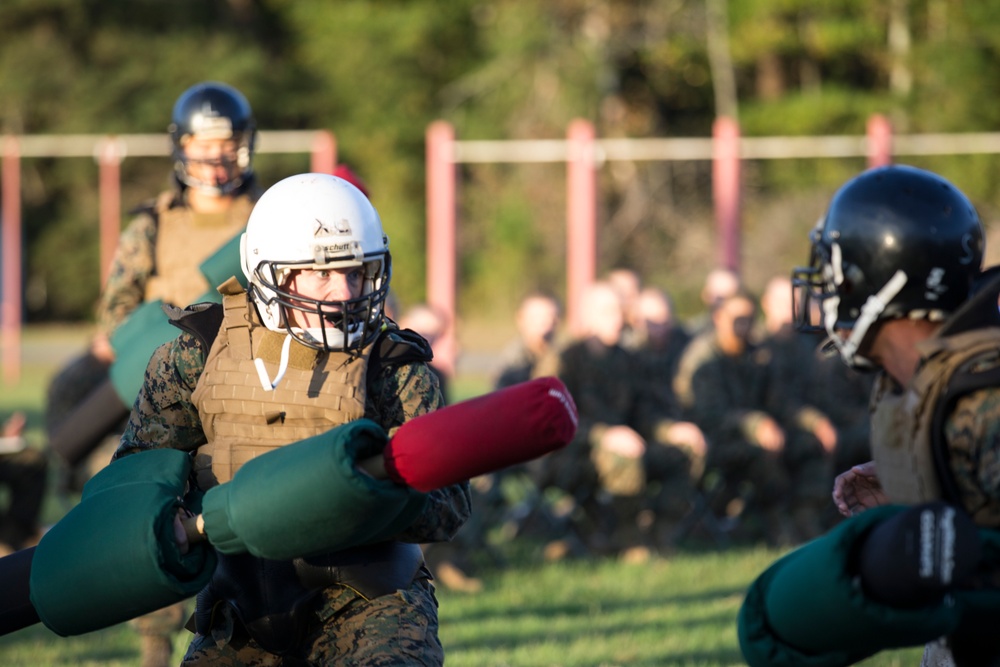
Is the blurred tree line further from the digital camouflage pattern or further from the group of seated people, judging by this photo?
the digital camouflage pattern

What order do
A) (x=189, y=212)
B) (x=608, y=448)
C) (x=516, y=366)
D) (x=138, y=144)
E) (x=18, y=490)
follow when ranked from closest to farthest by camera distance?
(x=189, y=212)
(x=18, y=490)
(x=608, y=448)
(x=516, y=366)
(x=138, y=144)

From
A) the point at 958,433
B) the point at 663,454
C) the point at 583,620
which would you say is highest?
the point at 958,433

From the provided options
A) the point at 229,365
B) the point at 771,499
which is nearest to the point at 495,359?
the point at 771,499

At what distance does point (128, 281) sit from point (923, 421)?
15.0 ft

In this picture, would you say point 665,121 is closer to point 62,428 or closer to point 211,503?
point 62,428

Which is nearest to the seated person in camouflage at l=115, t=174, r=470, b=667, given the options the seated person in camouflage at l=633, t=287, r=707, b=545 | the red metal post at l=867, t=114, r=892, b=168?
→ the seated person in camouflage at l=633, t=287, r=707, b=545

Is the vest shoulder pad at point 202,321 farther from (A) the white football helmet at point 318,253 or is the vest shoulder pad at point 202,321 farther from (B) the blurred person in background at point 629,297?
(B) the blurred person in background at point 629,297

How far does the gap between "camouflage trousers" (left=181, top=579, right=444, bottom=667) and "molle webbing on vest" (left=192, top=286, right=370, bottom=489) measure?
434mm

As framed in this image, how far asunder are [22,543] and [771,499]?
5.19 metres

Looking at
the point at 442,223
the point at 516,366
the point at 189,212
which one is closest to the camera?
the point at 189,212

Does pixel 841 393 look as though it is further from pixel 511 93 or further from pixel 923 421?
pixel 511 93

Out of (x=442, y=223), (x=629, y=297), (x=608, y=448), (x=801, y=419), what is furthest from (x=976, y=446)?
(x=442, y=223)

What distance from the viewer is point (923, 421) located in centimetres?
323

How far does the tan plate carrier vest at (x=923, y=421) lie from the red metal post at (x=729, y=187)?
1370 cm
